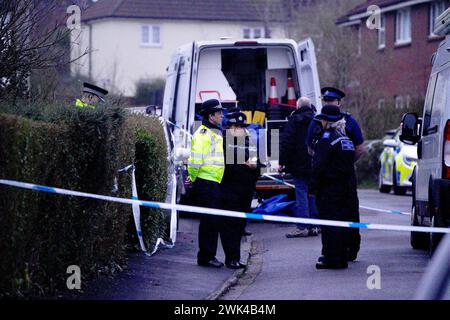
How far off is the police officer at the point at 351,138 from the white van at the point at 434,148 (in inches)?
30.5

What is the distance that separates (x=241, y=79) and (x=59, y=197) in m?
10.8

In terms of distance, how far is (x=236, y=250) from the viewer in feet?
40.7

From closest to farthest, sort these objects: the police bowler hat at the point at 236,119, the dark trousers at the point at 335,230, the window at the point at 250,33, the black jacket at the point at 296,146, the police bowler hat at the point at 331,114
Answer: the dark trousers at the point at 335,230 → the police bowler hat at the point at 331,114 → the police bowler hat at the point at 236,119 → the black jacket at the point at 296,146 → the window at the point at 250,33

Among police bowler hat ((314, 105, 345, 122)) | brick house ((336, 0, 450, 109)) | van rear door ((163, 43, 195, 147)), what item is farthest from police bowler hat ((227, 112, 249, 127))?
brick house ((336, 0, 450, 109))

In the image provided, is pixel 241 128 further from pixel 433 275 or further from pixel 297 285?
pixel 433 275

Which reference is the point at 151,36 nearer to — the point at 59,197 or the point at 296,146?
the point at 296,146

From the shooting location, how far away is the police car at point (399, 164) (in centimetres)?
2502

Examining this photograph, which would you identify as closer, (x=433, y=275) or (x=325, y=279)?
(x=433, y=275)

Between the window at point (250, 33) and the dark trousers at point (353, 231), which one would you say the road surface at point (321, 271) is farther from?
the window at point (250, 33)

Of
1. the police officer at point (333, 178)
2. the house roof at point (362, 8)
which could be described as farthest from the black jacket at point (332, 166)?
the house roof at point (362, 8)
